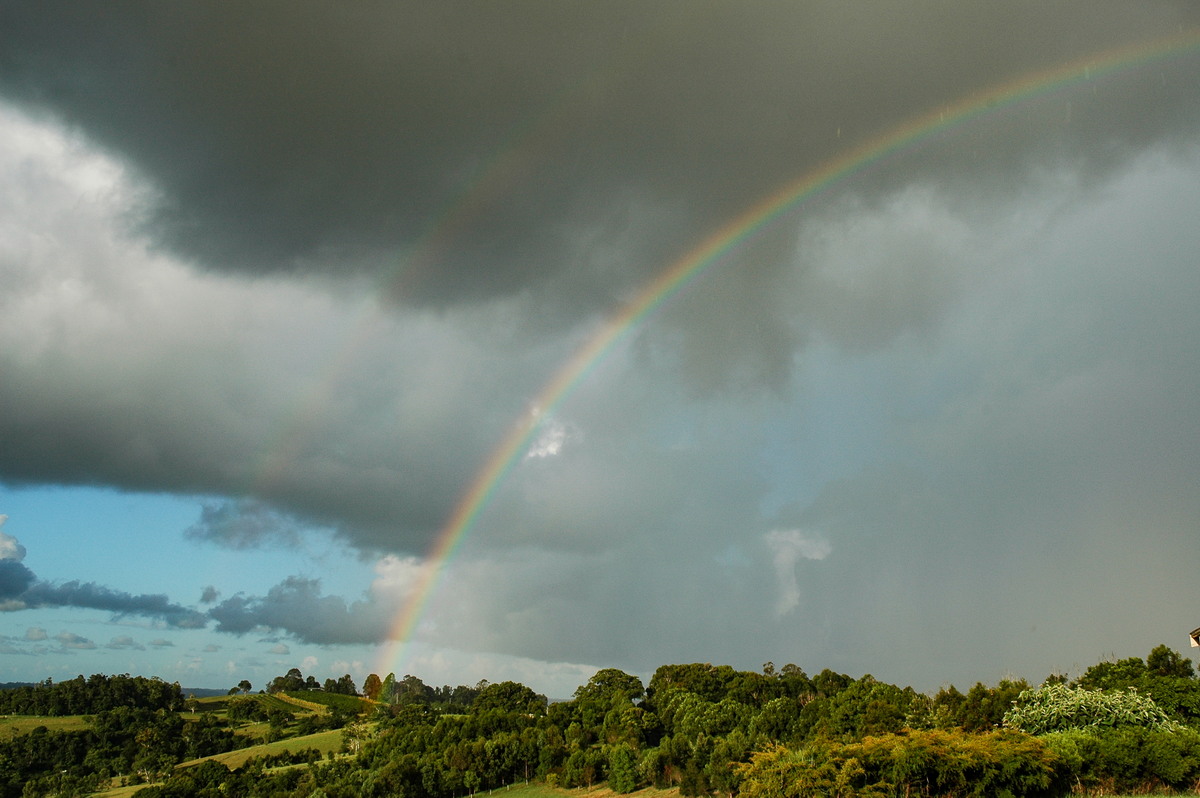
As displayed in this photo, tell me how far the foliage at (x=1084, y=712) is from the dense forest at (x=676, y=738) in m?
0.10

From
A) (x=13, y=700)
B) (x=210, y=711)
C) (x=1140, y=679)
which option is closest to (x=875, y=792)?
(x=1140, y=679)

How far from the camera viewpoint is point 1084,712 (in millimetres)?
46469

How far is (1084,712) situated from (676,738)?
1562 inches

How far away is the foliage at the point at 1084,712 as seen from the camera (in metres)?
45.1

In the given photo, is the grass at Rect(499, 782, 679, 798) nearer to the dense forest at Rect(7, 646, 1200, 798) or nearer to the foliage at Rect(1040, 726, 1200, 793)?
the dense forest at Rect(7, 646, 1200, 798)

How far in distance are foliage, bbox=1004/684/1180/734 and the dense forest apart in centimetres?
10

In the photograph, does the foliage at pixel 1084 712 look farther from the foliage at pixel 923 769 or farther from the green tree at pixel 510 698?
the green tree at pixel 510 698

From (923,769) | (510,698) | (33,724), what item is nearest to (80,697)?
(33,724)

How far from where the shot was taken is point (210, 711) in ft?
612

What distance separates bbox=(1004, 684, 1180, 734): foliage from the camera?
4506 centimetres

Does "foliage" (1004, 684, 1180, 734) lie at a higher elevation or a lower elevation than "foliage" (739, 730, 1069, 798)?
higher

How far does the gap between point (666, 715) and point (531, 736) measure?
53.0ft

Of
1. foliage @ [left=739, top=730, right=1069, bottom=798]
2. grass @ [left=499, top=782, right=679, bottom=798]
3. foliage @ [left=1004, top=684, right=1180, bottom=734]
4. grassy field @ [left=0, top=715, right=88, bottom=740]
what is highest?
foliage @ [left=1004, top=684, right=1180, bottom=734]

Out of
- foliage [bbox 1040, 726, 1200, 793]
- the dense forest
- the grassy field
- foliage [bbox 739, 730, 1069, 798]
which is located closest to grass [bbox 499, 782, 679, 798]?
the dense forest
